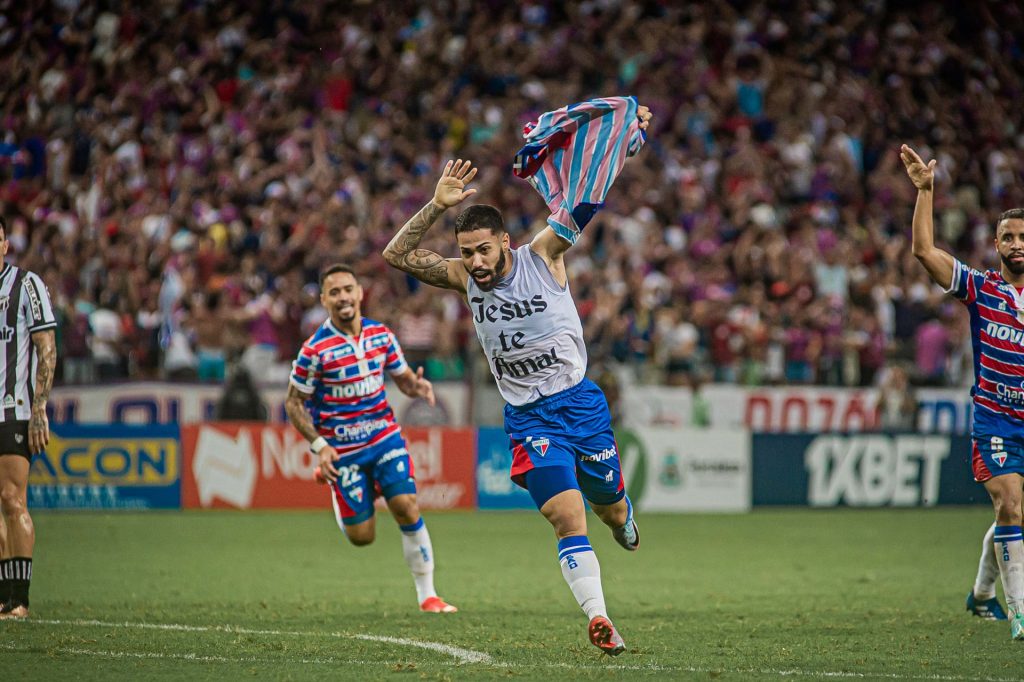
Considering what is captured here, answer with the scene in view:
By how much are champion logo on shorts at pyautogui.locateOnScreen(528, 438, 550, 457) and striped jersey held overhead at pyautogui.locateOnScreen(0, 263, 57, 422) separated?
377 centimetres

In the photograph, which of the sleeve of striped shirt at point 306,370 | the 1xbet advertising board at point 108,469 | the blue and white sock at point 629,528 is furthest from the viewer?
the 1xbet advertising board at point 108,469

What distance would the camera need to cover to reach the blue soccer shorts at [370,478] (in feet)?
34.9

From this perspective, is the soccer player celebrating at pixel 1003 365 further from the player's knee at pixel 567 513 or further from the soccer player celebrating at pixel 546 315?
the player's knee at pixel 567 513

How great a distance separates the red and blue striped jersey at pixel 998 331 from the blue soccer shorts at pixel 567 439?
8.26ft

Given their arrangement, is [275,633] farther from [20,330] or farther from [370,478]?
[20,330]

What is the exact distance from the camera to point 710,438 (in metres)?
19.9

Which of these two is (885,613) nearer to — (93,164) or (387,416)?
(387,416)

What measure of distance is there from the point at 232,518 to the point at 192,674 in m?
11.5

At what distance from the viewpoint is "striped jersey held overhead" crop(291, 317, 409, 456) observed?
34.7ft

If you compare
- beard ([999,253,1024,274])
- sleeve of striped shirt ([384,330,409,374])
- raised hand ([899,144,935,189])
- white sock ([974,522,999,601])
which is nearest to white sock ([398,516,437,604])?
sleeve of striped shirt ([384,330,409,374])

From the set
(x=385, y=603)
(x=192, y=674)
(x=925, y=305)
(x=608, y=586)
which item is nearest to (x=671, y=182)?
(x=925, y=305)

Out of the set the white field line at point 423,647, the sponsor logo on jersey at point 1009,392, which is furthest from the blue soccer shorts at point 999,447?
the white field line at point 423,647

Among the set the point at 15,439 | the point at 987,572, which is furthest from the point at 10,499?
the point at 987,572

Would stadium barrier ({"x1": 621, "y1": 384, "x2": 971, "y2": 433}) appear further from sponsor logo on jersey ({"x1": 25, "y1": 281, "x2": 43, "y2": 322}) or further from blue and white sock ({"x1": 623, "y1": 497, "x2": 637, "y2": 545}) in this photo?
sponsor logo on jersey ({"x1": 25, "y1": 281, "x2": 43, "y2": 322})
